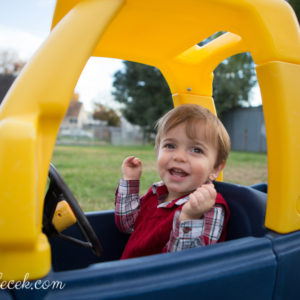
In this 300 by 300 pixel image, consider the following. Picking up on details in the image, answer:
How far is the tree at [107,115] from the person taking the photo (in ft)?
119

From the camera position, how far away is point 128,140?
21.2 m

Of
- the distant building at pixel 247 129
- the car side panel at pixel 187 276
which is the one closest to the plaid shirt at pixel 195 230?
the car side panel at pixel 187 276

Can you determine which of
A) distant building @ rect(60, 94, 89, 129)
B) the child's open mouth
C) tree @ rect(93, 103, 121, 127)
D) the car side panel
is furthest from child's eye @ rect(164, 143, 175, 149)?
distant building @ rect(60, 94, 89, 129)

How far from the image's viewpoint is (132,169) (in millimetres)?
1597

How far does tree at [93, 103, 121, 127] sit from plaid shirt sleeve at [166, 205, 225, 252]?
3499 centimetres

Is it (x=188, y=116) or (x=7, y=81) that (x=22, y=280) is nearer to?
(x=188, y=116)

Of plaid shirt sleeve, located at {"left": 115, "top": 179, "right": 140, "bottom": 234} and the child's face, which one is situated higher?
the child's face

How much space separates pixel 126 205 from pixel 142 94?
1625 cm

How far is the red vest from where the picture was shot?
122cm

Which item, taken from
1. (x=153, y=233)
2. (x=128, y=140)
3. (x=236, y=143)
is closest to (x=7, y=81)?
(x=153, y=233)

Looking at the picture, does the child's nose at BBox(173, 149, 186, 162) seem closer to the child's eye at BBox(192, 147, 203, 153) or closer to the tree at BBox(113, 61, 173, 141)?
the child's eye at BBox(192, 147, 203, 153)

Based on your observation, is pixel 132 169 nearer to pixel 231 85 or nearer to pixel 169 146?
pixel 169 146

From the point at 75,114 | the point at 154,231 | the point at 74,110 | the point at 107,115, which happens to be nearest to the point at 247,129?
the point at 154,231

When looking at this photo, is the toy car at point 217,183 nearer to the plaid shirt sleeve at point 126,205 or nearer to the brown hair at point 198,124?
the brown hair at point 198,124
